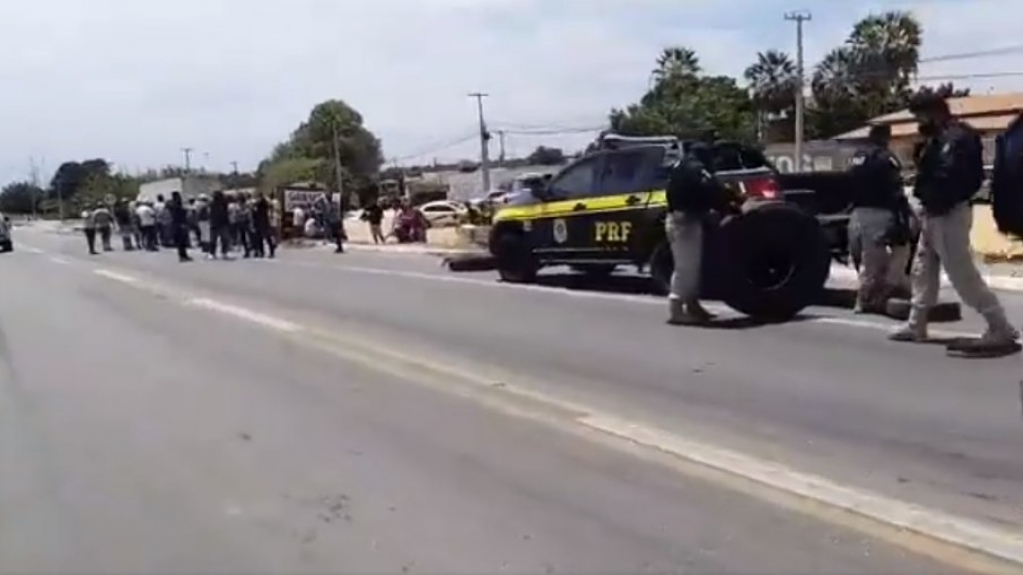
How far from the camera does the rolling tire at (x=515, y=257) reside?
20.2 metres

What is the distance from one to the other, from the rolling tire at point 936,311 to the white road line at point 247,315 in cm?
616

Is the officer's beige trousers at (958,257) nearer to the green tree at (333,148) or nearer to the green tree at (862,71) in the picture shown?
the green tree at (862,71)

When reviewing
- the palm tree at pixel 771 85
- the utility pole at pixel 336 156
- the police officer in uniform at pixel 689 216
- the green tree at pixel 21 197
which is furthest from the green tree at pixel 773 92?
the green tree at pixel 21 197

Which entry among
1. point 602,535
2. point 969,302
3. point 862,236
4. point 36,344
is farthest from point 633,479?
point 36,344

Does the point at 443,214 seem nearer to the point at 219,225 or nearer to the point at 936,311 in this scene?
the point at 219,225

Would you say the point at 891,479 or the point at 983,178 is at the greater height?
the point at 983,178

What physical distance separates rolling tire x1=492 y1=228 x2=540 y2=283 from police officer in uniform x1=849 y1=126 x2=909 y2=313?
7.11m

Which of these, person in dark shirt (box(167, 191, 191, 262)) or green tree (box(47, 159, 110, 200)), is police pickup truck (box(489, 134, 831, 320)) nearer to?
person in dark shirt (box(167, 191, 191, 262))

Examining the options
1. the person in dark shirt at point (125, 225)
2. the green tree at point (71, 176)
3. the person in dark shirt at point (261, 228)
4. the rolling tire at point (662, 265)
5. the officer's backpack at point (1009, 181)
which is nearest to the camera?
the officer's backpack at point (1009, 181)

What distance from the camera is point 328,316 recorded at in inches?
680

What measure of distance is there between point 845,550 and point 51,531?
3613mm

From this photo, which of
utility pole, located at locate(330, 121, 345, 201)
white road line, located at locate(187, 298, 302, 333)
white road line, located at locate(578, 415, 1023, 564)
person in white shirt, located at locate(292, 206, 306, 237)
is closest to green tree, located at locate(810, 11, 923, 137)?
utility pole, located at locate(330, 121, 345, 201)

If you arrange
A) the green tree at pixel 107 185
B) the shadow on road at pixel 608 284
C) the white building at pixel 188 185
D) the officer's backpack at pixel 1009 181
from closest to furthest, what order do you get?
1. the officer's backpack at pixel 1009 181
2. the shadow on road at pixel 608 284
3. the white building at pixel 188 185
4. the green tree at pixel 107 185

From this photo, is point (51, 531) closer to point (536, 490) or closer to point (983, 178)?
point (536, 490)
